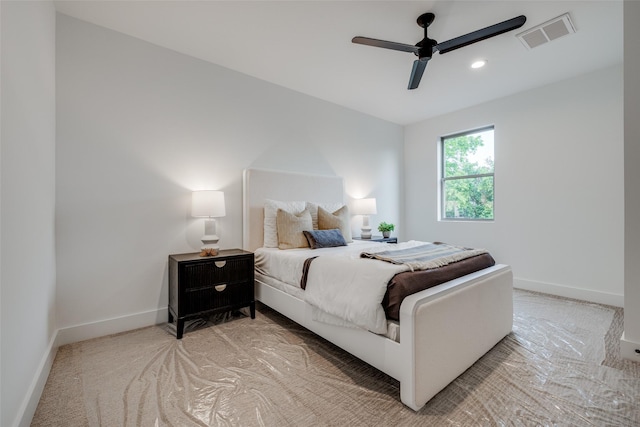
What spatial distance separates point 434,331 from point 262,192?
2319 millimetres

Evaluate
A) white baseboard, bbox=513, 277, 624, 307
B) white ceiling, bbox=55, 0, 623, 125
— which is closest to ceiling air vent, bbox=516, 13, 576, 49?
white ceiling, bbox=55, 0, 623, 125

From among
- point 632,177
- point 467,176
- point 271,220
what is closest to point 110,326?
point 271,220

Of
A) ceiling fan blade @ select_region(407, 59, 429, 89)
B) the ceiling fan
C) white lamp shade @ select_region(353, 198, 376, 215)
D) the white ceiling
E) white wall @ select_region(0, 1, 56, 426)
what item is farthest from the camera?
white lamp shade @ select_region(353, 198, 376, 215)

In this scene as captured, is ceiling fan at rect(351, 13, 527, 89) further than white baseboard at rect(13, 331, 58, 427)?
Yes

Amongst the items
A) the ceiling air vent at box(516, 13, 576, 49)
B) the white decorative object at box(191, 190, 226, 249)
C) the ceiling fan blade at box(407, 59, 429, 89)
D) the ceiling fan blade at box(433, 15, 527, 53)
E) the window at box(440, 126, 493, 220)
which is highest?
the ceiling air vent at box(516, 13, 576, 49)

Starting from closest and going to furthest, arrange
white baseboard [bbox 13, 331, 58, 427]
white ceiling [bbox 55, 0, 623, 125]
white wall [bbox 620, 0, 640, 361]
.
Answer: white baseboard [bbox 13, 331, 58, 427]
white wall [bbox 620, 0, 640, 361]
white ceiling [bbox 55, 0, 623, 125]

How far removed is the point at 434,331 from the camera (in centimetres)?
152

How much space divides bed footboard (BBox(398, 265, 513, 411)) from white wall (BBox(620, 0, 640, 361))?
0.82m

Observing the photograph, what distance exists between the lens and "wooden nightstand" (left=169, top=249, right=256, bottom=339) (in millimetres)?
2324

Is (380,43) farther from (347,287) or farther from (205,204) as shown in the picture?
(205,204)

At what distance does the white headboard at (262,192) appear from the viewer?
3.12m

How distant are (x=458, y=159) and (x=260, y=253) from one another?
354cm

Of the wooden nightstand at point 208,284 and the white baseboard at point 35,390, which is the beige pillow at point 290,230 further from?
the white baseboard at point 35,390

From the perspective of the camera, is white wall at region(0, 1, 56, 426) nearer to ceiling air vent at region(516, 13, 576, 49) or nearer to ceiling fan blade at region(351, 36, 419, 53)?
ceiling fan blade at region(351, 36, 419, 53)
